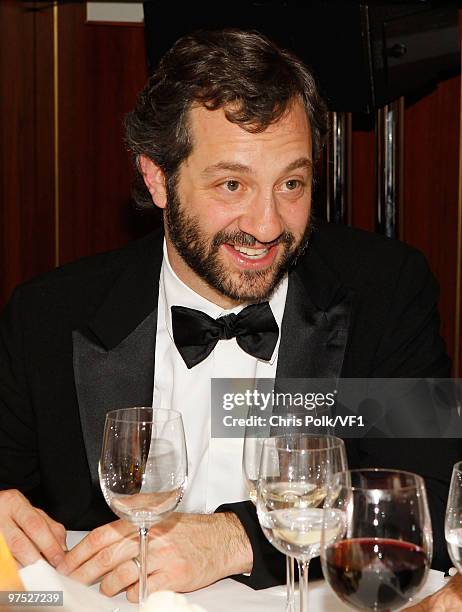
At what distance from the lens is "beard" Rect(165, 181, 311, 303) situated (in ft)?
6.64

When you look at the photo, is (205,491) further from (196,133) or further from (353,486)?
(353,486)

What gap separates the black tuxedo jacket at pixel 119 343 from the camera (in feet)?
6.79

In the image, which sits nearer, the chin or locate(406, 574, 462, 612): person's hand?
locate(406, 574, 462, 612): person's hand

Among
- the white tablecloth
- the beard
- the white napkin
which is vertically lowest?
the white tablecloth

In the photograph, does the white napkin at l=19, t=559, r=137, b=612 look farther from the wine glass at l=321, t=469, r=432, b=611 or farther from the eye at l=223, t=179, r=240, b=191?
the eye at l=223, t=179, r=240, b=191

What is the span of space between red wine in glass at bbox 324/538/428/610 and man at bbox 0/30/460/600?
0.86 meters

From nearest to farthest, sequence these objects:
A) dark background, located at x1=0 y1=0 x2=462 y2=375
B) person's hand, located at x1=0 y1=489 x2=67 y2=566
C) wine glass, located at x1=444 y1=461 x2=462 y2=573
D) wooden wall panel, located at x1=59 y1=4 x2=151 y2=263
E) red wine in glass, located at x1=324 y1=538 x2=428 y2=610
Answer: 1. red wine in glass, located at x1=324 y1=538 x2=428 y2=610
2. wine glass, located at x1=444 y1=461 x2=462 y2=573
3. person's hand, located at x1=0 y1=489 x2=67 y2=566
4. dark background, located at x1=0 y1=0 x2=462 y2=375
5. wooden wall panel, located at x1=59 y1=4 x2=151 y2=263

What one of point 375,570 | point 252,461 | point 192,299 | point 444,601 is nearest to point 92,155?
point 192,299

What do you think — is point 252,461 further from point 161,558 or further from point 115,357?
point 115,357

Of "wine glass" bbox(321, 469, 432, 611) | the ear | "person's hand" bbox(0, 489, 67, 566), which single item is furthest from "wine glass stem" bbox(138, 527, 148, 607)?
the ear

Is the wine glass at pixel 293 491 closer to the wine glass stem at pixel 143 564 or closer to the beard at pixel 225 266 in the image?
the wine glass stem at pixel 143 564

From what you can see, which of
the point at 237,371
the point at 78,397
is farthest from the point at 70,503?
the point at 237,371

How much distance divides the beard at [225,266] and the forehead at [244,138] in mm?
143

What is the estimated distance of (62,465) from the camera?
210 centimetres
